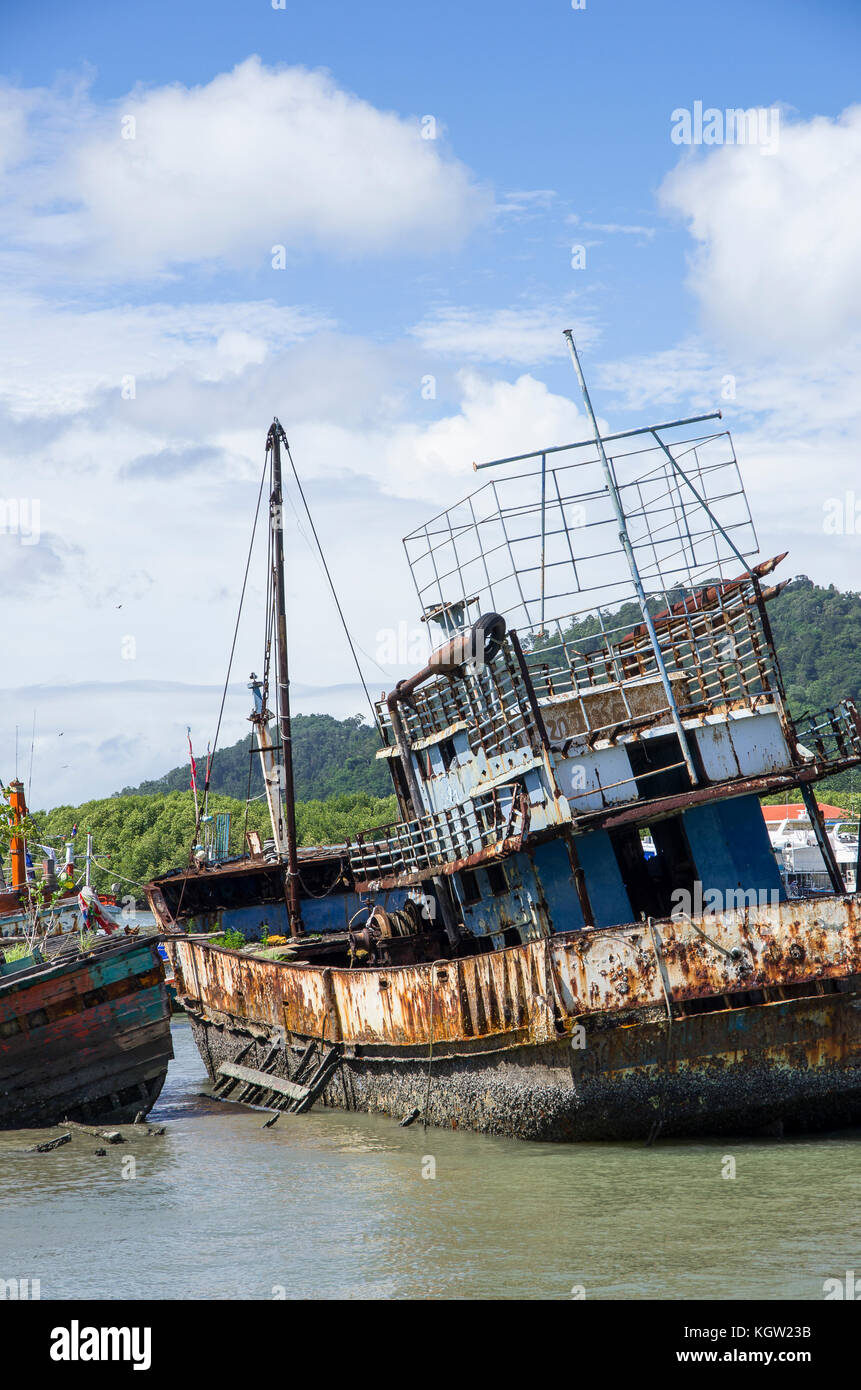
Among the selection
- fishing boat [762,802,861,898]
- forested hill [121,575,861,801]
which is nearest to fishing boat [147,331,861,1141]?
fishing boat [762,802,861,898]

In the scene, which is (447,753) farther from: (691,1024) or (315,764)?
(315,764)

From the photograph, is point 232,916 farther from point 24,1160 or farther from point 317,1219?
point 317,1219

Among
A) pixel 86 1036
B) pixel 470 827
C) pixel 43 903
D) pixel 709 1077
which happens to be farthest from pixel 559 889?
pixel 43 903

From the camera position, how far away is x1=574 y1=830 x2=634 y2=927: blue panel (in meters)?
16.7

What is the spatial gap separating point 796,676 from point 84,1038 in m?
87.0

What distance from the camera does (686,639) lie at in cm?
1773

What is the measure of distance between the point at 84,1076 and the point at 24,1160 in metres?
2.36

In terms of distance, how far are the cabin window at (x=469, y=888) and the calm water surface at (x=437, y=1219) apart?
183 inches

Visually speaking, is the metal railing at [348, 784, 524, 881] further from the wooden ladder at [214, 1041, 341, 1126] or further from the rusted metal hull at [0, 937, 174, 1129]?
the rusted metal hull at [0, 937, 174, 1129]

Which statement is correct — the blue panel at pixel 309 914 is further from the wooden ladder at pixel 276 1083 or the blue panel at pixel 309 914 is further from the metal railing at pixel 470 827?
the metal railing at pixel 470 827

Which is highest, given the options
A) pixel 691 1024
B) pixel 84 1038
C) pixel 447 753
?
pixel 447 753

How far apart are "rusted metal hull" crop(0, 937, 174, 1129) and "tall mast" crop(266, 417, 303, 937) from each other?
6.19 metres

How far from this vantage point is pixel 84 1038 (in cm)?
1817

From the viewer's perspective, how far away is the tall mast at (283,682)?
83.1ft
